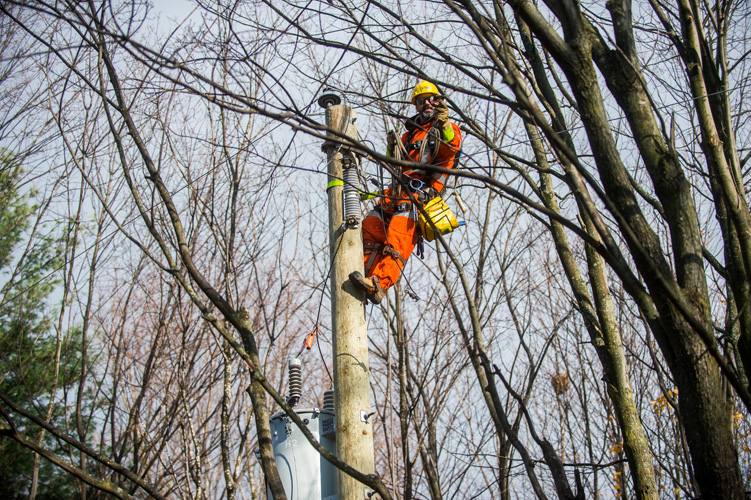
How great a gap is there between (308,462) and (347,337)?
911 millimetres

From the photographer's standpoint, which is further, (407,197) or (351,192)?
(407,197)

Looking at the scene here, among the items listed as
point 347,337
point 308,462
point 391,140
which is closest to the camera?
point 347,337

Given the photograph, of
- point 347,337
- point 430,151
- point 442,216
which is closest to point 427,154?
point 430,151

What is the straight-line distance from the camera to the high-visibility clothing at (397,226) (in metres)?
4.99

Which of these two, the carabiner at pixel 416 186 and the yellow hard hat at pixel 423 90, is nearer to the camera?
the carabiner at pixel 416 186

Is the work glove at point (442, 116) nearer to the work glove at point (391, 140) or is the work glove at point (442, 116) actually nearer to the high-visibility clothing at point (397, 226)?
the high-visibility clothing at point (397, 226)

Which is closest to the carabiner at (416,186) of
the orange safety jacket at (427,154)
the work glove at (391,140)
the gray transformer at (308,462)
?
the orange safety jacket at (427,154)

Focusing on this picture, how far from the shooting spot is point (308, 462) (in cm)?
406

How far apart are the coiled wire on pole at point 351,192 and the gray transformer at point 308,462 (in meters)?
1.23

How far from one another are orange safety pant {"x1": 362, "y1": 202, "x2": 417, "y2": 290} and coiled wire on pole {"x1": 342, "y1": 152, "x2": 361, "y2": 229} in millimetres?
721

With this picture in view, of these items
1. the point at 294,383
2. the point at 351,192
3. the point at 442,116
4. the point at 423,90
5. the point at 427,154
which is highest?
the point at 423,90

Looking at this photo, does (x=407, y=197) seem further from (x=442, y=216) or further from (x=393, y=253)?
(x=393, y=253)

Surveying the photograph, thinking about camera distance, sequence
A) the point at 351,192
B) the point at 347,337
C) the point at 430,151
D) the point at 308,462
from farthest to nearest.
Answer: the point at 430,151, the point at 351,192, the point at 308,462, the point at 347,337

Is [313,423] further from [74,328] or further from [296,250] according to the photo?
[74,328]
